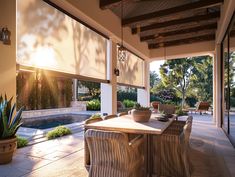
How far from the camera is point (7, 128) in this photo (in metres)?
2.85

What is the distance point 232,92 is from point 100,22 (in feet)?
11.9

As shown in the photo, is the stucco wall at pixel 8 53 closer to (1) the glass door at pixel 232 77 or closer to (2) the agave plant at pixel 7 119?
(2) the agave plant at pixel 7 119

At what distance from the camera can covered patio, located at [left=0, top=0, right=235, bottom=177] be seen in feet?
9.74

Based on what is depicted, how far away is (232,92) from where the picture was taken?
168 inches

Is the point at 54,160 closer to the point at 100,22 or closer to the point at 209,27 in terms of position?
the point at 100,22

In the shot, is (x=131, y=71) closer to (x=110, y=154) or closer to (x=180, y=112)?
(x=180, y=112)

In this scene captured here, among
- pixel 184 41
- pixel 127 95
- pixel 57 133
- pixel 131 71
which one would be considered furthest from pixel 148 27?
pixel 127 95

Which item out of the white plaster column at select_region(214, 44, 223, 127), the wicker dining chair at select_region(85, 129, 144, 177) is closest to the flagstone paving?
the wicker dining chair at select_region(85, 129, 144, 177)

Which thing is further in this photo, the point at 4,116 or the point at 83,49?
the point at 83,49

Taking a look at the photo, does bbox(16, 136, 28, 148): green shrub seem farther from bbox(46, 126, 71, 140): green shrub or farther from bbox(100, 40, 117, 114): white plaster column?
bbox(100, 40, 117, 114): white plaster column

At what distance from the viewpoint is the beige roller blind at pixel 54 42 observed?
334 centimetres

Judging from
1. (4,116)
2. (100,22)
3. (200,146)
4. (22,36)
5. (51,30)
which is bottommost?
(200,146)

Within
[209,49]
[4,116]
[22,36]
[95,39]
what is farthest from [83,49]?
[209,49]

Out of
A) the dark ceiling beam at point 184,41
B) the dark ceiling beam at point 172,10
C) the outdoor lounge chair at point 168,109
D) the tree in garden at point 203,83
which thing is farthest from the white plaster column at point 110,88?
the tree in garden at point 203,83
